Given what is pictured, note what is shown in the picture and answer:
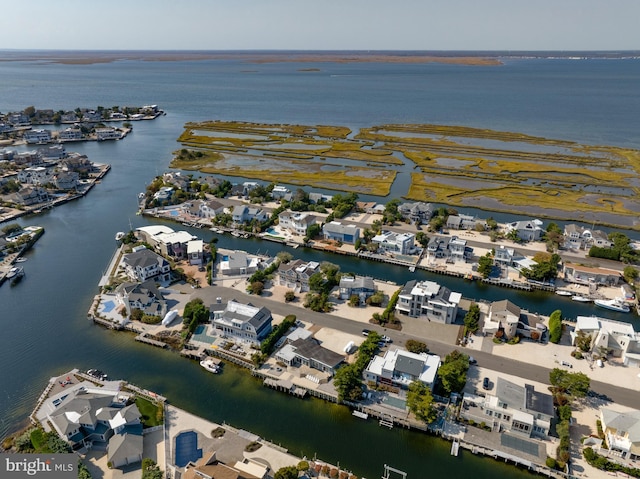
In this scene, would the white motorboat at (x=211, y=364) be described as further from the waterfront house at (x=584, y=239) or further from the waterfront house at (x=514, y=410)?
the waterfront house at (x=584, y=239)

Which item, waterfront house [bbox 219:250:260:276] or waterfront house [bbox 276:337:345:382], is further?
waterfront house [bbox 219:250:260:276]

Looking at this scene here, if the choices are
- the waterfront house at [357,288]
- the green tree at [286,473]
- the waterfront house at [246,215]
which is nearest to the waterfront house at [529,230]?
the waterfront house at [357,288]

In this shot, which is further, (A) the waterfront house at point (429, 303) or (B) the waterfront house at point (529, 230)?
(B) the waterfront house at point (529, 230)

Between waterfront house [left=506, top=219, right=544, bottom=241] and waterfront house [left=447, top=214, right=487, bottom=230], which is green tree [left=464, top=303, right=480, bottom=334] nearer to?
waterfront house [left=506, top=219, right=544, bottom=241]

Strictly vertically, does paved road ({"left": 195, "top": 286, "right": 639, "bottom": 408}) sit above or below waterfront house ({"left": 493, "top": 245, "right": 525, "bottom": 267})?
below

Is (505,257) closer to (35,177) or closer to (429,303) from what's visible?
(429,303)

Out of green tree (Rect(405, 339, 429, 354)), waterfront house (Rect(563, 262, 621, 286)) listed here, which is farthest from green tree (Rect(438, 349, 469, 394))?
waterfront house (Rect(563, 262, 621, 286))
